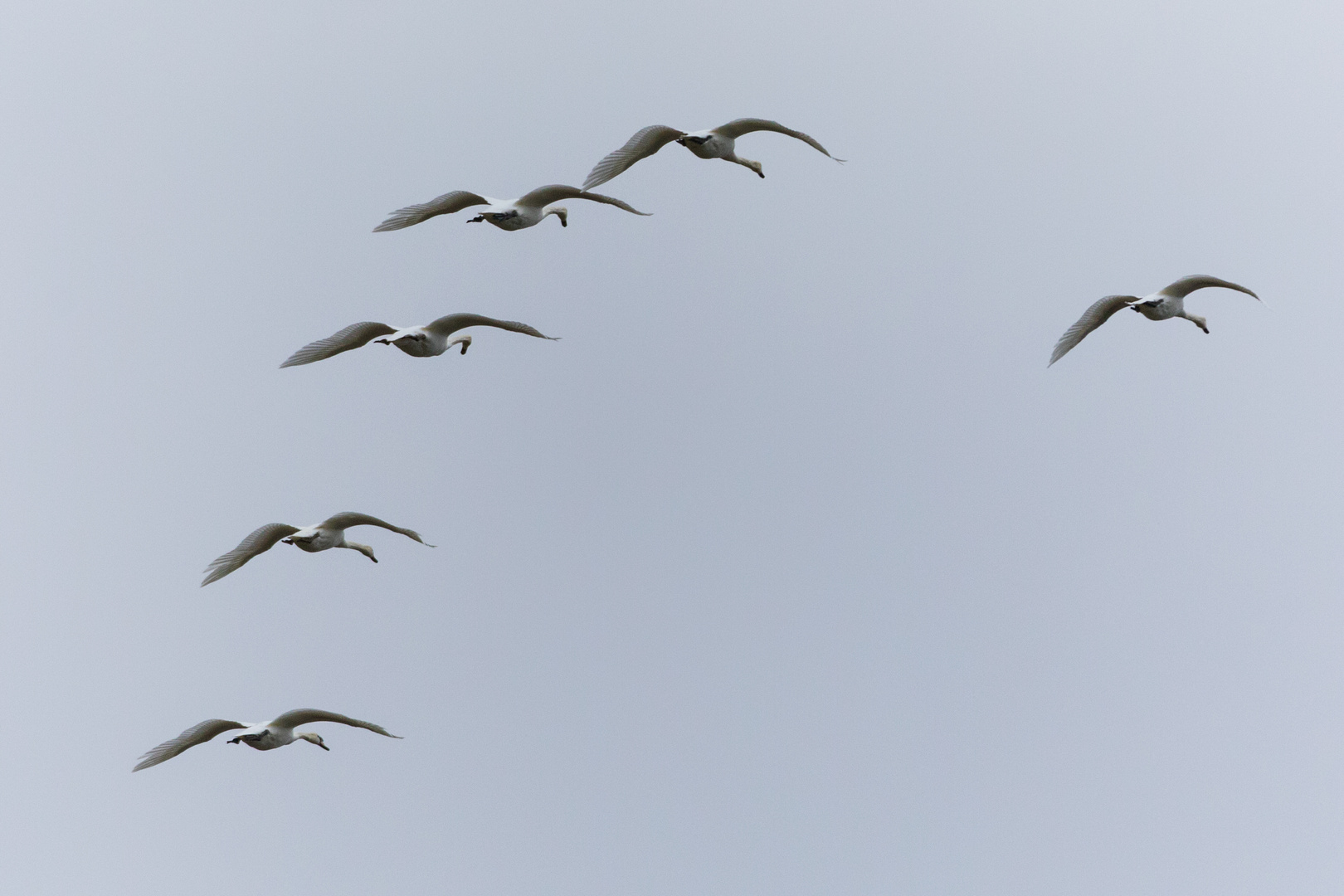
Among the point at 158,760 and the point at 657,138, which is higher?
the point at 657,138

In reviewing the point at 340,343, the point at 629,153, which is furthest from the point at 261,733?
the point at 629,153

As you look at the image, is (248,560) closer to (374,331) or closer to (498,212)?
(374,331)

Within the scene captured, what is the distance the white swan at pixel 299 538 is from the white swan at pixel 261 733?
10.6 feet

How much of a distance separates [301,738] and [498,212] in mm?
12282

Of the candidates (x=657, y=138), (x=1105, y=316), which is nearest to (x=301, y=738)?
(x=657, y=138)

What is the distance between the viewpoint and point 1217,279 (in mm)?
42656

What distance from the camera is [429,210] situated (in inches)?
1559

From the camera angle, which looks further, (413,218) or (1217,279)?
(1217,279)

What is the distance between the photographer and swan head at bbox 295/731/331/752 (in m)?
43.3

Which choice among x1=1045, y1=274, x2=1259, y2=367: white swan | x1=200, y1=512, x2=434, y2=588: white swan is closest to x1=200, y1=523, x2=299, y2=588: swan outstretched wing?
x1=200, y1=512, x2=434, y2=588: white swan

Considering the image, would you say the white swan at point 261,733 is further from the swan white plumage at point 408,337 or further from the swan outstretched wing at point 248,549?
the swan white plumage at point 408,337

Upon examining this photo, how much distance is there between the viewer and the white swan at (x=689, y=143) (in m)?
40.5

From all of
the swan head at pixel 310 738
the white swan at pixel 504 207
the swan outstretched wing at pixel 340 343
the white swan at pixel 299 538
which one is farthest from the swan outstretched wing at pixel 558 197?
the swan head at pixel 310 738

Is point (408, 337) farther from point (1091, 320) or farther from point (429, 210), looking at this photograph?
point (1091, 320)
